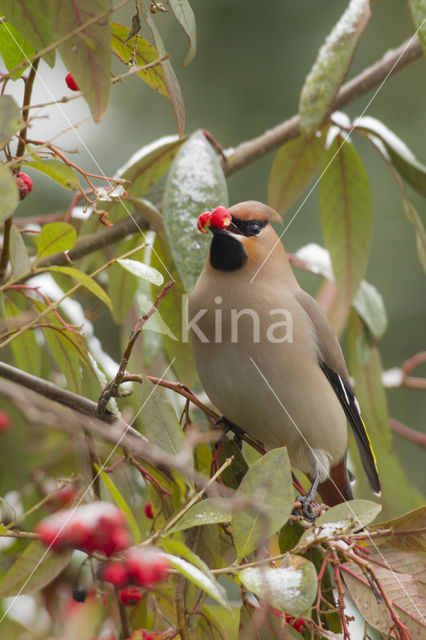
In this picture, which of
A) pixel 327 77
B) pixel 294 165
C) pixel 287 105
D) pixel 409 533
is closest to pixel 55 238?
pixel 409 533

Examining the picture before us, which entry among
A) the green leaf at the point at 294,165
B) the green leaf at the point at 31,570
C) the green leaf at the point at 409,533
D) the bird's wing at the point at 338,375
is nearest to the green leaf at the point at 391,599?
the green leaf at the point at 409,533

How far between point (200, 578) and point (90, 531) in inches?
9.0

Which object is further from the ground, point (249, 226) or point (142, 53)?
point (142, 53)

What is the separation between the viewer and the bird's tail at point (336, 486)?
8.93 ft

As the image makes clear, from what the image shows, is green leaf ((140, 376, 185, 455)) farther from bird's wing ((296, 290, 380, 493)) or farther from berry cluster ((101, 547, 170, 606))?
bird's wing ((296, 290, 380, 493))

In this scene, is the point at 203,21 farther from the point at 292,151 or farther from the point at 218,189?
the point at 218,189

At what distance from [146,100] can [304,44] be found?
126 cm

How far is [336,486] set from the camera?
8.87ft

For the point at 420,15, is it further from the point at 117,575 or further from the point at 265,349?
the point at 117,575

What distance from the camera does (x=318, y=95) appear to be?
2.17 metres

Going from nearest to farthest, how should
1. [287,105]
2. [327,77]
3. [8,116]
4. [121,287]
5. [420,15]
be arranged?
1. [8,116]
2. [420,15]
3. [327,77]
4. [121,287]
5. [287,105]

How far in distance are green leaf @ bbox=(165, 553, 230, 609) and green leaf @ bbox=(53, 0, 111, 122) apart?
647 mm

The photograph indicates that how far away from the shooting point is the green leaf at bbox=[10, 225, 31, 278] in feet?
5.37

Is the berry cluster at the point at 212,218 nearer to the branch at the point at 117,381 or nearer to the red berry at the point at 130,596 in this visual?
the branch at the point at 117,381
